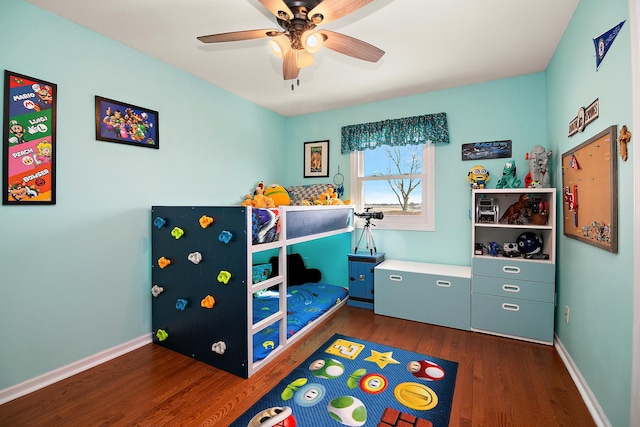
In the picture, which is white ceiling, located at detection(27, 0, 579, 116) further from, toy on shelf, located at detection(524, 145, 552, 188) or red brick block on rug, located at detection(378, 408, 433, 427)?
red brick block on rug, located at detection(378, 408, 433, 427)

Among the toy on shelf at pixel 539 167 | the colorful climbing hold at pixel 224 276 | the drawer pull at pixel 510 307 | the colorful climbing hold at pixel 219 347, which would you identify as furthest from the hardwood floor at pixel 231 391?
the toy on shelf at pixel 539 167

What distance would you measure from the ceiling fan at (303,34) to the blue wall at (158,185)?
3.63 ft

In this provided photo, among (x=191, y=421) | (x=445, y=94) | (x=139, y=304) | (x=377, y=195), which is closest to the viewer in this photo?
(x=191, y=421)

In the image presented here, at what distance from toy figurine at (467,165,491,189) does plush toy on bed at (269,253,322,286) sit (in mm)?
2098

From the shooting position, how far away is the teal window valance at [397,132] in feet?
9.96

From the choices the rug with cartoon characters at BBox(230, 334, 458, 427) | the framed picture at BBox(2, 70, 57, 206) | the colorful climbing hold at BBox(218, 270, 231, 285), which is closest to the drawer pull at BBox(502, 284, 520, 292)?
the rug with cartoon characters at BBox(230, 334, 458, 427)

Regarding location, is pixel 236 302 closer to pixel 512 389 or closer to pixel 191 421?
pixel 191 421

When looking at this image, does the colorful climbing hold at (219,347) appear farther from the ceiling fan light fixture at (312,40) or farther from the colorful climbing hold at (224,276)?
the ceiling fan light fixture at (312,40)

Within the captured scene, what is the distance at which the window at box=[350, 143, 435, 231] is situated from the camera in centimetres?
320

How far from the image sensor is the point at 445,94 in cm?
307

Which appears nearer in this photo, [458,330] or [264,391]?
[264,391]

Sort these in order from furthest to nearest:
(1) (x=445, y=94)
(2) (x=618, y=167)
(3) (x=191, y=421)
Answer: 1. (1) (x=445, y=94)
2. (3) (x=191, y=421)
3. (2) (x=618, y=167)

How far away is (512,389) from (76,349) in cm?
286

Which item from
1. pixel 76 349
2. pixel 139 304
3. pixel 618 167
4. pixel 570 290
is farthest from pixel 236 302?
pixel 570 290
